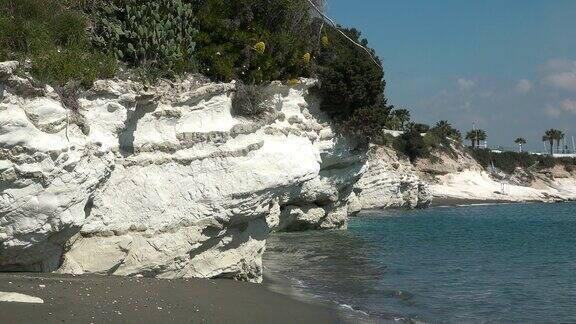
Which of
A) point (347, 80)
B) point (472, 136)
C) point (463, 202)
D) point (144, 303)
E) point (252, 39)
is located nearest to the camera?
point (144, 303)

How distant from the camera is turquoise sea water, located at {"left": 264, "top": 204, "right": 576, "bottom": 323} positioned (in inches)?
497

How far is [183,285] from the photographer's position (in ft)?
36.5

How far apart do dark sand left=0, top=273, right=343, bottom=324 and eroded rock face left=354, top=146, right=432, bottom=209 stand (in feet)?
131

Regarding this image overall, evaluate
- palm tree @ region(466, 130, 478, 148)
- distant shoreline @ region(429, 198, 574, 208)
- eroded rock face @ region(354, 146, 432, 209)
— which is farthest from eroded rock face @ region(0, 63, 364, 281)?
palm tree @ region(466, 130, 478, 148)

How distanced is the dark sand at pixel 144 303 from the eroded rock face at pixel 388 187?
1569 inches

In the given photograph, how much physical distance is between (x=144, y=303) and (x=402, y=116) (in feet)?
281

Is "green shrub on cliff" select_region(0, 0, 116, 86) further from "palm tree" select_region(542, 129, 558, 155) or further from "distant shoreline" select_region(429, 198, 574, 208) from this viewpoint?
"palm tree" select_region(542, 129, 558, 155)

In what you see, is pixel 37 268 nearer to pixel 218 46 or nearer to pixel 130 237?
pixel 130 237

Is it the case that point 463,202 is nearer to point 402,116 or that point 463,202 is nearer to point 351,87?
point 402,116

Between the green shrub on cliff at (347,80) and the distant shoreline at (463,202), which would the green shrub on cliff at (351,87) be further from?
the distant shoreline at (463,202)

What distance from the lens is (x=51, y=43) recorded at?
10797mm

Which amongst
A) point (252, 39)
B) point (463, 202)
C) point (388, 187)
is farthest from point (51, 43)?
point (463, 202)

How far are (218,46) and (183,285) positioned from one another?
5.73m

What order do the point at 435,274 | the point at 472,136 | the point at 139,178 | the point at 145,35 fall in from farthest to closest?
the point at 472,136 < the point at 435,274 < the point at 145,35 < the point at 139,178
